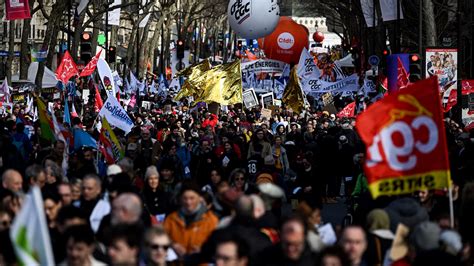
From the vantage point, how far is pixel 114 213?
10.7 m

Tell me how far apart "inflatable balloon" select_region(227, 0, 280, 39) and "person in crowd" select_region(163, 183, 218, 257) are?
1152 inches

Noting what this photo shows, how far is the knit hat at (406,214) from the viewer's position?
11922 mm

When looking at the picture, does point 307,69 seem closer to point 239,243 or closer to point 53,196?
point 53,196

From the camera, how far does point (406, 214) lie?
12.0 meters

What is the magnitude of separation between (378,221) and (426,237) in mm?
1285

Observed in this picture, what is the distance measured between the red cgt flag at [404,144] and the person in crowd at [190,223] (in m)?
1.35

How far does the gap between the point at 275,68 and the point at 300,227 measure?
38.0 m

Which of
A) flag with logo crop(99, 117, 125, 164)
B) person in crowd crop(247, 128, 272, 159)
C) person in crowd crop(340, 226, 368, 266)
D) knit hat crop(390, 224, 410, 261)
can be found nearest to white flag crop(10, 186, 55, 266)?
person in crowd crop(340, 226, 368, 266)

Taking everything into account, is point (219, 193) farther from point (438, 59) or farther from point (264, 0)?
point (264, 0)

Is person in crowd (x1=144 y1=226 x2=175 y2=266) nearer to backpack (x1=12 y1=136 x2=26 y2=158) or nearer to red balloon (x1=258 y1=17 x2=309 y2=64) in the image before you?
backpack (x1=12 y1=136 x2=26 y2=158)

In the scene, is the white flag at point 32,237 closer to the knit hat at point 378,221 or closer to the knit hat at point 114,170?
the knit hat at point 378,221

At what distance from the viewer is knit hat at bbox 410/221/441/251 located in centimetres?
1039

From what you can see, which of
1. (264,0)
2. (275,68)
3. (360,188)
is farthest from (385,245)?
(275,68)

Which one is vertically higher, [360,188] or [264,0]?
[264,0]
